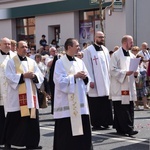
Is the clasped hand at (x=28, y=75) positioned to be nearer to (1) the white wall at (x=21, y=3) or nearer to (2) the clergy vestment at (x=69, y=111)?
(2) the clergy vestment at (x=69, y=111)

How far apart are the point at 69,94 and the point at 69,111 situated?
265 millimetres

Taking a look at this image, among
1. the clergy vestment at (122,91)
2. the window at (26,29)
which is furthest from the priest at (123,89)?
the window at (26,29)

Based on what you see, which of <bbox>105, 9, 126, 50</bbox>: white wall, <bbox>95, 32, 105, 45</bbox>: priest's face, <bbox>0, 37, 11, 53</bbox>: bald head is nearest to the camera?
<bbox>0, 37, 11, 53</bbox>: bald head

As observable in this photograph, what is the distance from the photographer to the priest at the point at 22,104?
24.4 feet

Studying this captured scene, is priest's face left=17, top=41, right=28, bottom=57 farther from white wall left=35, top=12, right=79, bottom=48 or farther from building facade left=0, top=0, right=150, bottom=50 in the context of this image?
white wall left=35, top=12, right=79, bottom=48

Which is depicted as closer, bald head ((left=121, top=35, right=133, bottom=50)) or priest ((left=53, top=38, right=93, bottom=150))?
priest ((left=53, top=38, right=93, bottom=150))

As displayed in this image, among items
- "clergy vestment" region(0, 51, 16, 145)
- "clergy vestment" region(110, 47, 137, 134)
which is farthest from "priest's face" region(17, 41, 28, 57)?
"clergy vestment" region(110, 47, 137, 134)

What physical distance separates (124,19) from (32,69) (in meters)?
13.0

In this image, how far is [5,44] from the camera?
7887mm

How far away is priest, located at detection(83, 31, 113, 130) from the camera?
9234mm

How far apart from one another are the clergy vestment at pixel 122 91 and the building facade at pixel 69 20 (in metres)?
10.8

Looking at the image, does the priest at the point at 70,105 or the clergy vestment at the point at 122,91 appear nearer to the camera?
the priest at the point at 70,105

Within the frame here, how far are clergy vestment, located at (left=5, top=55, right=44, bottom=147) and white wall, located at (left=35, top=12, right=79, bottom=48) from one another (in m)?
15.0

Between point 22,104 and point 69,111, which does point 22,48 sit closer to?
point 22,104
